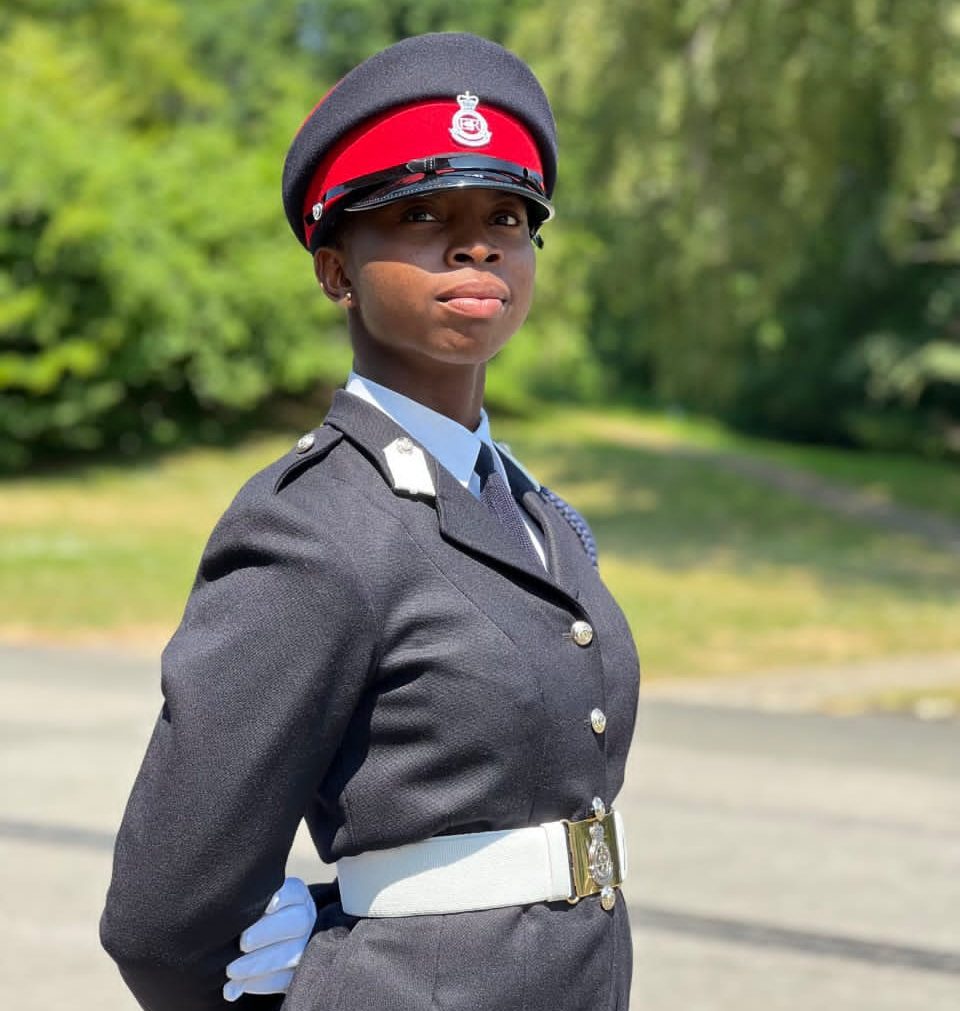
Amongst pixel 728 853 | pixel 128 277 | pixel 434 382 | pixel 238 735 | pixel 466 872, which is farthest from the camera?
pixel 128 277

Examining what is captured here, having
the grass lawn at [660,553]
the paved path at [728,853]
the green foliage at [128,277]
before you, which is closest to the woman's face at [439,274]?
the paved path at [728,853]

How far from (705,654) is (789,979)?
658 centimetres

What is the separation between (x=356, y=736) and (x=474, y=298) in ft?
1.57

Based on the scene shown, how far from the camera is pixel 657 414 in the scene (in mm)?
43562

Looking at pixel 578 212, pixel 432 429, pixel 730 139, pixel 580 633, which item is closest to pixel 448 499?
pixel 432 429

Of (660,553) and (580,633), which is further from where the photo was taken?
(660,553)

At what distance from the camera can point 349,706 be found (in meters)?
1.74

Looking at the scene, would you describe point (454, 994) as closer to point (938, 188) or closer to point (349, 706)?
point (349, 706)

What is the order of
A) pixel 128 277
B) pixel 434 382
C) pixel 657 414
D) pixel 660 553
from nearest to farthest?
1. pixel 434 382
2. pixel 660 553
3. pixel 128 277
4. pixel 657 414

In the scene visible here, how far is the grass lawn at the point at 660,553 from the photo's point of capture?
487 inches

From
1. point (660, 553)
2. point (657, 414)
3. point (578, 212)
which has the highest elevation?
point (657, 414)

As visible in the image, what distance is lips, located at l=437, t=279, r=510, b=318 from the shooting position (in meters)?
1.83

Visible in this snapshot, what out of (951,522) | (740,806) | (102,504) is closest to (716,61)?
(951,522)

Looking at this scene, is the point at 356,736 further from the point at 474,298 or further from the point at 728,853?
the point at 728,853
